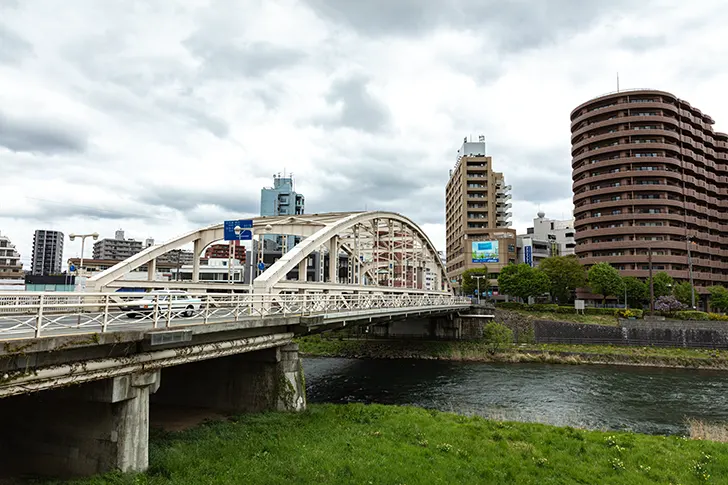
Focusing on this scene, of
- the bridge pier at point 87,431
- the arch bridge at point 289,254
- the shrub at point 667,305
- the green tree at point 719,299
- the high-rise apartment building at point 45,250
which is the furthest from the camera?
the high-rise apartment building at point 45,250

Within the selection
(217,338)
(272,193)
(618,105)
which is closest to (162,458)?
(217,338)

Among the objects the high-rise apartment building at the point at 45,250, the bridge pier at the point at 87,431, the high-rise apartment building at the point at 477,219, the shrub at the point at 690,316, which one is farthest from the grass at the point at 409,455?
the high-rise apartment building at the point at 45,250

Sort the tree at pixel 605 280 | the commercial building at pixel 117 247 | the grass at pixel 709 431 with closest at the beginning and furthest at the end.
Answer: the grass at pixel 709 431, the tree at pixel 605 280, the commercial building at pixel 117 247

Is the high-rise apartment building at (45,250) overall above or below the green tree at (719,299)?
above

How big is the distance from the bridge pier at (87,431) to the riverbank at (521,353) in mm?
38296

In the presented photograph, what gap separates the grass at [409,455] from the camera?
11.4m

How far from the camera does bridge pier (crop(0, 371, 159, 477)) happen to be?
34.4 feet

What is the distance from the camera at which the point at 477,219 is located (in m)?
101

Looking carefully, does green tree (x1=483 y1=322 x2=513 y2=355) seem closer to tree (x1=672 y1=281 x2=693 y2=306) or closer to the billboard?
tree (x1=672 y1=281 x2=693 y2=306)

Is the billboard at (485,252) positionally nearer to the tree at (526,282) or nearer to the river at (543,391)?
the tree at (526,282)

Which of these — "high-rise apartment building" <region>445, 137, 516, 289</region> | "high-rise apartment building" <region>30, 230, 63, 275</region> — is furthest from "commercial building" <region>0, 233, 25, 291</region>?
"high-rise apartment building" <region>30, 230, 63, 275</region>

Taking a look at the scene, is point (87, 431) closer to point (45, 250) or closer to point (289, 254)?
point (289, 254)

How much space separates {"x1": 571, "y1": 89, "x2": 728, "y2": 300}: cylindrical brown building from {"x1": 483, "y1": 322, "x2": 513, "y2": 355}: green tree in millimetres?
30218

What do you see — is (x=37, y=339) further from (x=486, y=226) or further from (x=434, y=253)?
(x=486, y=226)
